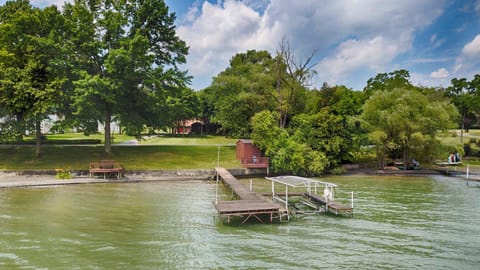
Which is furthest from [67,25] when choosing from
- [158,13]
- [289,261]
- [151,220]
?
[289,261]

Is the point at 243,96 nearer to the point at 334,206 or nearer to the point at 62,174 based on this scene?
the point at 62,174

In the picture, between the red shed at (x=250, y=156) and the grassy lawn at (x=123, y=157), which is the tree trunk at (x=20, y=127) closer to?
the grassy lawn at (x=123, y=157)

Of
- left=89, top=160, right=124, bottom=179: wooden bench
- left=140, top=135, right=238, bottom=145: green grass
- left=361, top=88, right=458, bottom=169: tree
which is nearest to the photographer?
left=89, top=160, right=124, bottom=179: wooden bench

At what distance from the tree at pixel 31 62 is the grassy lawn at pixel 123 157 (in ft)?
7.40

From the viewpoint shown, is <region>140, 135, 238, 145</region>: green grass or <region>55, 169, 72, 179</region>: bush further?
<region>140, 135, 238, 145</region>: green grass

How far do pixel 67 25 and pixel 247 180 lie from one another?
23.0m

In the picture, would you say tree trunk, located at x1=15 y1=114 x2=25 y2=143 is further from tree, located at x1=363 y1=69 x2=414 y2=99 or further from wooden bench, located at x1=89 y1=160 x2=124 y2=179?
tree, located at x1=363 y1=69 x2=414 y2=99

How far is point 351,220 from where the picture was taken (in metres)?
17.2

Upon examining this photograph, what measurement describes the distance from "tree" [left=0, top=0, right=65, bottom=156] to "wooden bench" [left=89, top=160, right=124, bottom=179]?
22.5ft

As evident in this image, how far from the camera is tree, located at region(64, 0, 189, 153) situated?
31.9 m

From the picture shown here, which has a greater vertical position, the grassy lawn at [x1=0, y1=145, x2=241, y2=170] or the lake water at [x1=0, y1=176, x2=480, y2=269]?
the grassy lawn at [x1=0, y1=145, x2=241, y2=170]

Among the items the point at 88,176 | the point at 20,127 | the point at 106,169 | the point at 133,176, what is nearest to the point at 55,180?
the point at 88,176

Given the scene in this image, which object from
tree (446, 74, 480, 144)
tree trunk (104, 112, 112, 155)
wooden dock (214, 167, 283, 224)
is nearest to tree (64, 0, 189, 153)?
tree trunk (104, 112, 112, 155)

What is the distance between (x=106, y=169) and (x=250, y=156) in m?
13.8
